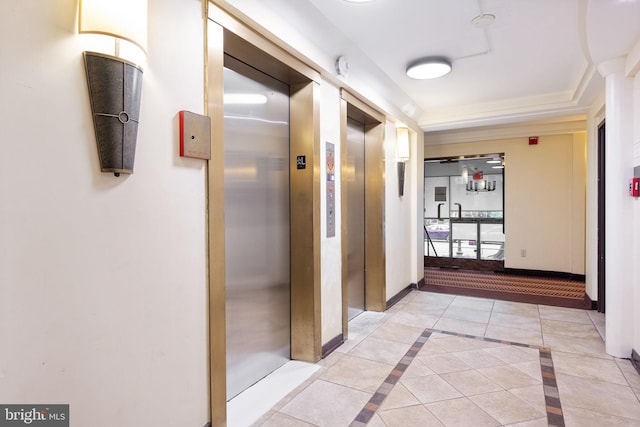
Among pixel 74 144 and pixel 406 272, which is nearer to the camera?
pixel 74 144

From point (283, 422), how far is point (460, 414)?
1.13 meters

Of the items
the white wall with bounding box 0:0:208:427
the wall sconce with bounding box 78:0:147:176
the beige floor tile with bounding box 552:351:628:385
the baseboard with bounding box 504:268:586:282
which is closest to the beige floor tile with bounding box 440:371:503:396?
the beige floor tile with bounding box 552:351:628:385

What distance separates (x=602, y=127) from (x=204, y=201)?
15.3 ft

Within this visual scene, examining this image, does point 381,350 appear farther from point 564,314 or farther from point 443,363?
point 564,314

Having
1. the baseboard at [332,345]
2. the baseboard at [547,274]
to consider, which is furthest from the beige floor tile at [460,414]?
the baseboard at [547,274]

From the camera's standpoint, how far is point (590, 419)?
2162 mm

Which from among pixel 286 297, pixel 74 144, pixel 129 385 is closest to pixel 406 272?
pixel 286 297

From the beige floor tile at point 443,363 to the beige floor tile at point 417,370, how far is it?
4 cm

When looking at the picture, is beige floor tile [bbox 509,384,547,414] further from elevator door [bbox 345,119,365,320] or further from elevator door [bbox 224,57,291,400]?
elevator door [bbox 345,119,365,320]

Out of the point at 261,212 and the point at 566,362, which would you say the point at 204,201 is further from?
the point at 566,362

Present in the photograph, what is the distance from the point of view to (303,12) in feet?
8.11

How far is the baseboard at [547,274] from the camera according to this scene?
609cm

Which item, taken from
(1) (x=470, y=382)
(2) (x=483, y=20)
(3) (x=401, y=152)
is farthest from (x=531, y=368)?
(3) (x=401, y=152)

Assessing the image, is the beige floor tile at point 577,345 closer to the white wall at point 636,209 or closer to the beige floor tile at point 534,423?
A: the white wall at point 636,209
